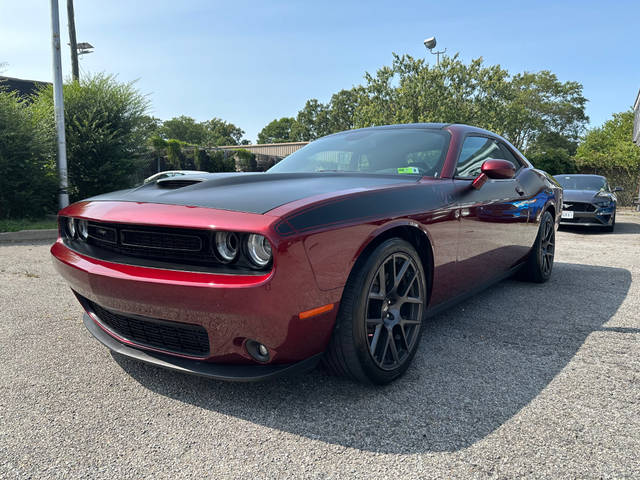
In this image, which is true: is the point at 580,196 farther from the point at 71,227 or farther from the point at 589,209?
the point at 71,227

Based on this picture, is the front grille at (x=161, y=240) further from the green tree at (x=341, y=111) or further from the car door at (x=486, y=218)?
the green tree at (x=341, y=111)

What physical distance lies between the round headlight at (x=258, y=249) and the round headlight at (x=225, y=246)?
0.06m

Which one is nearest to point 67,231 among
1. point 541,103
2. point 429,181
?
point 429,181

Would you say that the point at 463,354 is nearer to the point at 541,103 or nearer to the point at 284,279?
the point at 284,279

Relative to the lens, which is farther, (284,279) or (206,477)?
(284,279)

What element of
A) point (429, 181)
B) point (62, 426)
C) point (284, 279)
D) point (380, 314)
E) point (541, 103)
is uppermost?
point (541, 103)

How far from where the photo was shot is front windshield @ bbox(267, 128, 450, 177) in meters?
2.81

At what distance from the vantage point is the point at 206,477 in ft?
5.00

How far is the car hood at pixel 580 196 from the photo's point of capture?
30.4 ft

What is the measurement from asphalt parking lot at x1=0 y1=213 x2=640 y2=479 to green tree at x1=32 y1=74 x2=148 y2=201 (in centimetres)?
856

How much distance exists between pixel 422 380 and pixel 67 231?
204cm

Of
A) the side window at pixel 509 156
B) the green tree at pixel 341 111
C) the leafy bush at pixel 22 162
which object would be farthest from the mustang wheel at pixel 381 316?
the green tree at pixel 341 111

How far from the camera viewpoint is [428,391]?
2.14 metres

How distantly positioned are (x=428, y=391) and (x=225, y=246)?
45.5 inches
